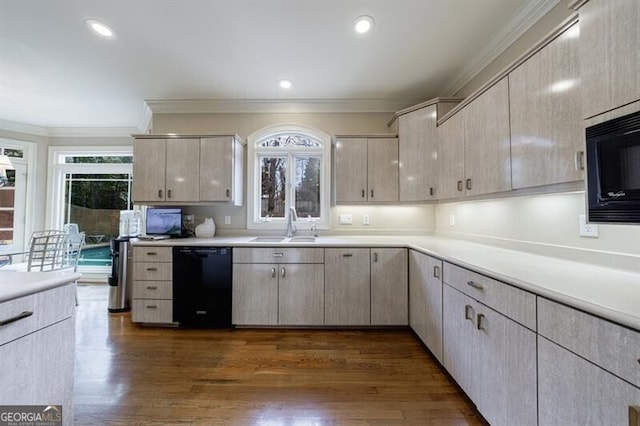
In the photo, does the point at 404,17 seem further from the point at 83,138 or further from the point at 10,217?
the point at 10,217

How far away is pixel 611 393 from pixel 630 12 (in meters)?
1.30

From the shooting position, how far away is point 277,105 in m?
3.43

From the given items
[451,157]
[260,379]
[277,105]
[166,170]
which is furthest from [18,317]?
[277,105]

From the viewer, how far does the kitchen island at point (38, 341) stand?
38.4 inches

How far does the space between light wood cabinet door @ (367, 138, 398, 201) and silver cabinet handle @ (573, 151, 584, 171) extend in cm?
185

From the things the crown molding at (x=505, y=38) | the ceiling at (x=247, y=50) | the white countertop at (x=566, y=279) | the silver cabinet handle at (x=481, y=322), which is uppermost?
the ceiling at (x=247, y=50)

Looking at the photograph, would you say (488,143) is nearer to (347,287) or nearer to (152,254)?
(347,287)

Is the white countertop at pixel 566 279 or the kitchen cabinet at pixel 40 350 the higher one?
the white countertop at pixel 566 279

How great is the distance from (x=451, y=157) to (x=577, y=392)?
194 centimetres

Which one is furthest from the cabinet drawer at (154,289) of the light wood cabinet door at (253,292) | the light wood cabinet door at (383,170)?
the light wood cabinet door at (383,170)

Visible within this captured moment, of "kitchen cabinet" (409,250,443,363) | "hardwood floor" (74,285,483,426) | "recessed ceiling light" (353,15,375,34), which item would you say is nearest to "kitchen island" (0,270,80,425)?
"hardwood floor" (74,285,483,426)

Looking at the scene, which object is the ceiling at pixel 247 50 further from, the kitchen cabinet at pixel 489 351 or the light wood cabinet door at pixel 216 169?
the kitchen cabinet at pixel 489 351

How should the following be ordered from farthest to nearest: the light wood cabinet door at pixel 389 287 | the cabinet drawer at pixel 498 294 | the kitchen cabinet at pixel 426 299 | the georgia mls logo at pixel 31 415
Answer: the light wood cabinet door at pixel 389 287 → the kitchen cabinet at pixel 426 299 → the cabinet drawer at pixel 498 294 → the georgia mls logo at pixel 31 415

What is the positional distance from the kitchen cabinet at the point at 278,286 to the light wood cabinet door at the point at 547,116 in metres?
1.84
